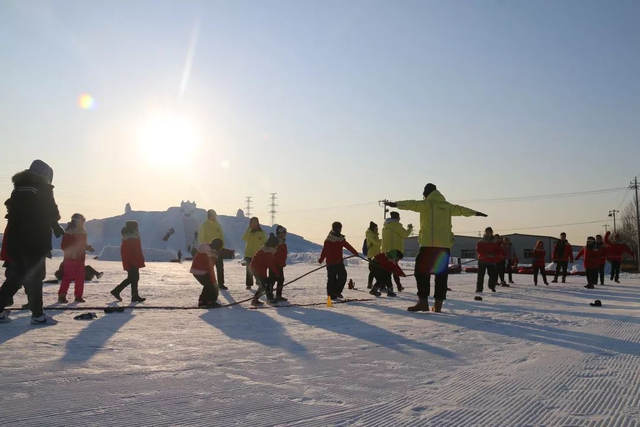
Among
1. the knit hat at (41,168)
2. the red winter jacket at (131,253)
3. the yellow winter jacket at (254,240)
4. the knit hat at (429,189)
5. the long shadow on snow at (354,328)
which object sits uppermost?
the knit hat at (41,168)

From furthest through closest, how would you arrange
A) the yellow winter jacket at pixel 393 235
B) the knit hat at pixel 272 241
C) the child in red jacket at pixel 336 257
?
the yellow winter jacket at pixel 393 235, the child in red jacket at pixel 336 257, the knit hat at pixel 272 241

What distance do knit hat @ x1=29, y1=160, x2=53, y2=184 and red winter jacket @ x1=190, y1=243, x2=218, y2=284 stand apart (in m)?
2.91

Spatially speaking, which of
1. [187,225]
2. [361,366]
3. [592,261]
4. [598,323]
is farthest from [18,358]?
[187,225]

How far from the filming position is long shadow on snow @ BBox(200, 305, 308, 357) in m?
4.99

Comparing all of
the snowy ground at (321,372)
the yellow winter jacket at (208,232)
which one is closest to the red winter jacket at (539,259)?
the yellow winter jacket at (208,232)

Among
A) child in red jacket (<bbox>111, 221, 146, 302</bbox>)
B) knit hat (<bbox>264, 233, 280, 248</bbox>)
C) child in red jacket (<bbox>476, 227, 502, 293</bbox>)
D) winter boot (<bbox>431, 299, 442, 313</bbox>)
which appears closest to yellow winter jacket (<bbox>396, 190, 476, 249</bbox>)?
winter boot (<bbox>431, 299, 442, 313</bbox>)

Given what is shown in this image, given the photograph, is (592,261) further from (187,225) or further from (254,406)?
(187,225)

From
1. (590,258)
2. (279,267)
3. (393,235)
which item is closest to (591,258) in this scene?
(590,258)

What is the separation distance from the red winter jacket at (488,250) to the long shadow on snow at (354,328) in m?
6.91

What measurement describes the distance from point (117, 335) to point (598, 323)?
5827 mm

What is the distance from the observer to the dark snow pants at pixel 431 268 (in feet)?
26.1

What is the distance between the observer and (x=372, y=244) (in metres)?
13.2

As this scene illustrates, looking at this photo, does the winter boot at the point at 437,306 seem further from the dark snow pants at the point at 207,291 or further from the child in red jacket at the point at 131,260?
the child in red jacket at the point at 131,260

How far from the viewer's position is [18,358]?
13.5 feet
